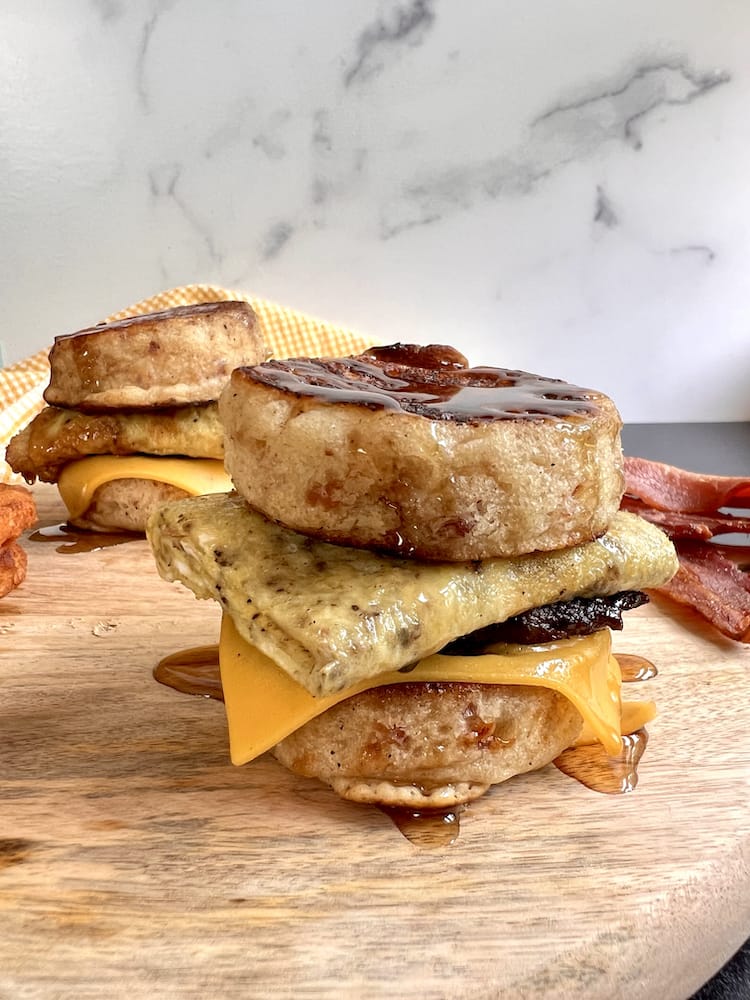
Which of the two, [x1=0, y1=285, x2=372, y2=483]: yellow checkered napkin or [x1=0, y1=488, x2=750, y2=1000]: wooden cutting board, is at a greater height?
[x1=0, y1=285, x2=372, y2=483]: yellow checkered napkin

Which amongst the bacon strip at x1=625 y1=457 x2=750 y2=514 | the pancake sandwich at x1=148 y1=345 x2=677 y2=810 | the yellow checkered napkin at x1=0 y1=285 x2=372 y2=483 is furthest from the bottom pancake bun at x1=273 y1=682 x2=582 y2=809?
the yellow checkered napkin at x1=0 y1=285 x2=372 y2=483

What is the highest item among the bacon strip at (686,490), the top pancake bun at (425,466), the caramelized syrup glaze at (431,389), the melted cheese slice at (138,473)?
the caramelized syrup glaze at (431,389)

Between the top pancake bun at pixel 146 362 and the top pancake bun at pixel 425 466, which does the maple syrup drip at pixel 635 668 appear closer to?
the top pancake bun at pixel 425 466

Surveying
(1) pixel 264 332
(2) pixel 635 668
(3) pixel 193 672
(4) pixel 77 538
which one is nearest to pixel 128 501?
(4) pixel 77 538

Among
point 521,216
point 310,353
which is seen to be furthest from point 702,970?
point 521,216

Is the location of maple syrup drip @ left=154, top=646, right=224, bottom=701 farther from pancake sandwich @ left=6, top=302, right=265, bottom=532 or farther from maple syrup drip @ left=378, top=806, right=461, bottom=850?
pancake sandwich @ left=6, top=302, right=265, bottom=532

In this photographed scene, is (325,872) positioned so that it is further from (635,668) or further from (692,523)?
(692,523)

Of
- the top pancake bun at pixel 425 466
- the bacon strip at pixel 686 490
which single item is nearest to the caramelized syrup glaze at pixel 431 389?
the top pancake bun at pixel 425 466
